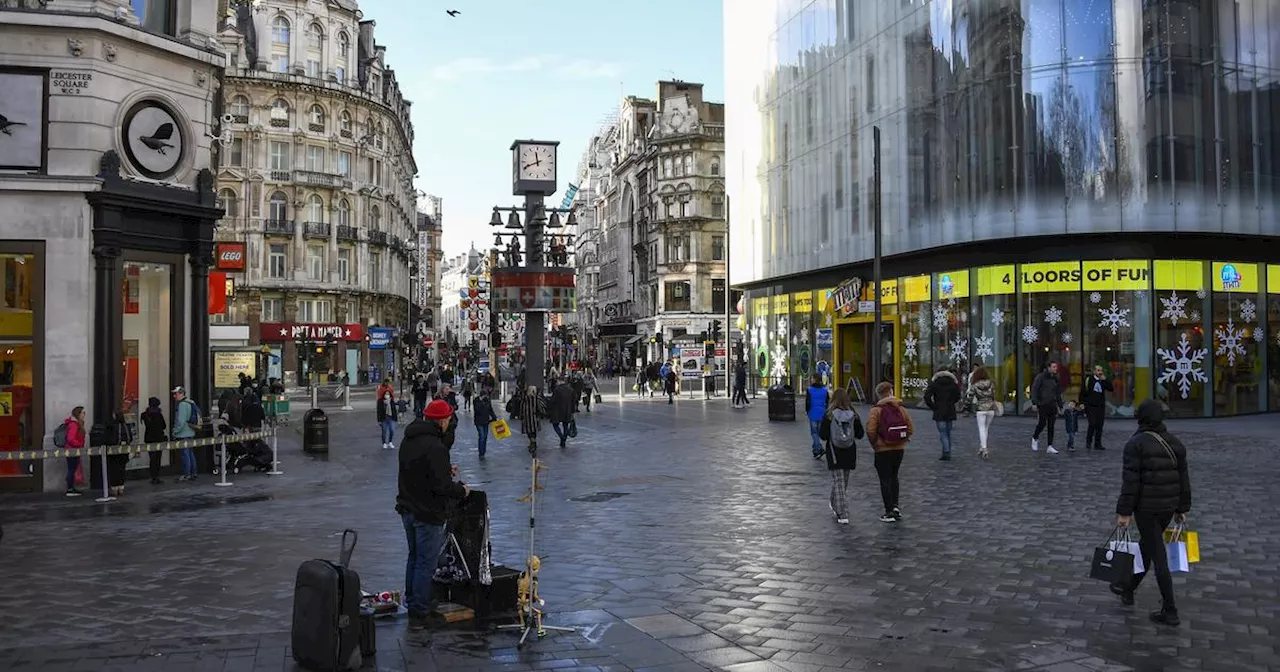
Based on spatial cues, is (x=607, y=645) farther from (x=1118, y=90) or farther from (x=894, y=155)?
(x=894, y=155)

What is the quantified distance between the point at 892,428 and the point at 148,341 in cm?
1410

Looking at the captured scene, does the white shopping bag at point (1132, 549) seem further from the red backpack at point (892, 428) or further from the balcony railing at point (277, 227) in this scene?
the balcony railing at point (277, 227)

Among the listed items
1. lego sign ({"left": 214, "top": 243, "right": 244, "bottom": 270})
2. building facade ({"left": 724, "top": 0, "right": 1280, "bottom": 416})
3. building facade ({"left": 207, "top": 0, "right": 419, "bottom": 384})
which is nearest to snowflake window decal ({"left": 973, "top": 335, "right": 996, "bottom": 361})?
building facade ({"left": 724, "top": 0, "right": 1280, "bottom": 416})

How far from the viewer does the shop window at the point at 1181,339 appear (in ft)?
91.2

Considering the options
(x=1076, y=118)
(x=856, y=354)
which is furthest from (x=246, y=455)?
(x=856, y=354)

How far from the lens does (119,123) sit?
17.5 metres

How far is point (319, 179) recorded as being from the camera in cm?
6625

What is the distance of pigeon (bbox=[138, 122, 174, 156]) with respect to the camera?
18.1m

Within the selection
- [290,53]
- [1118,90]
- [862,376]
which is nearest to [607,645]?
[1118,90]

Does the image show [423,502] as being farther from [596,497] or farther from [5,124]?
[5,124]

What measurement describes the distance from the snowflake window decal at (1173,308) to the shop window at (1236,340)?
4.13 ft

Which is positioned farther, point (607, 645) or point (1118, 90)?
point (1118, 90)

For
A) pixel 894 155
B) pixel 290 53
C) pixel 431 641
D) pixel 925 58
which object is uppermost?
pixel 290 53

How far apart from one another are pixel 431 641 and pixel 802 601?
119 inches
